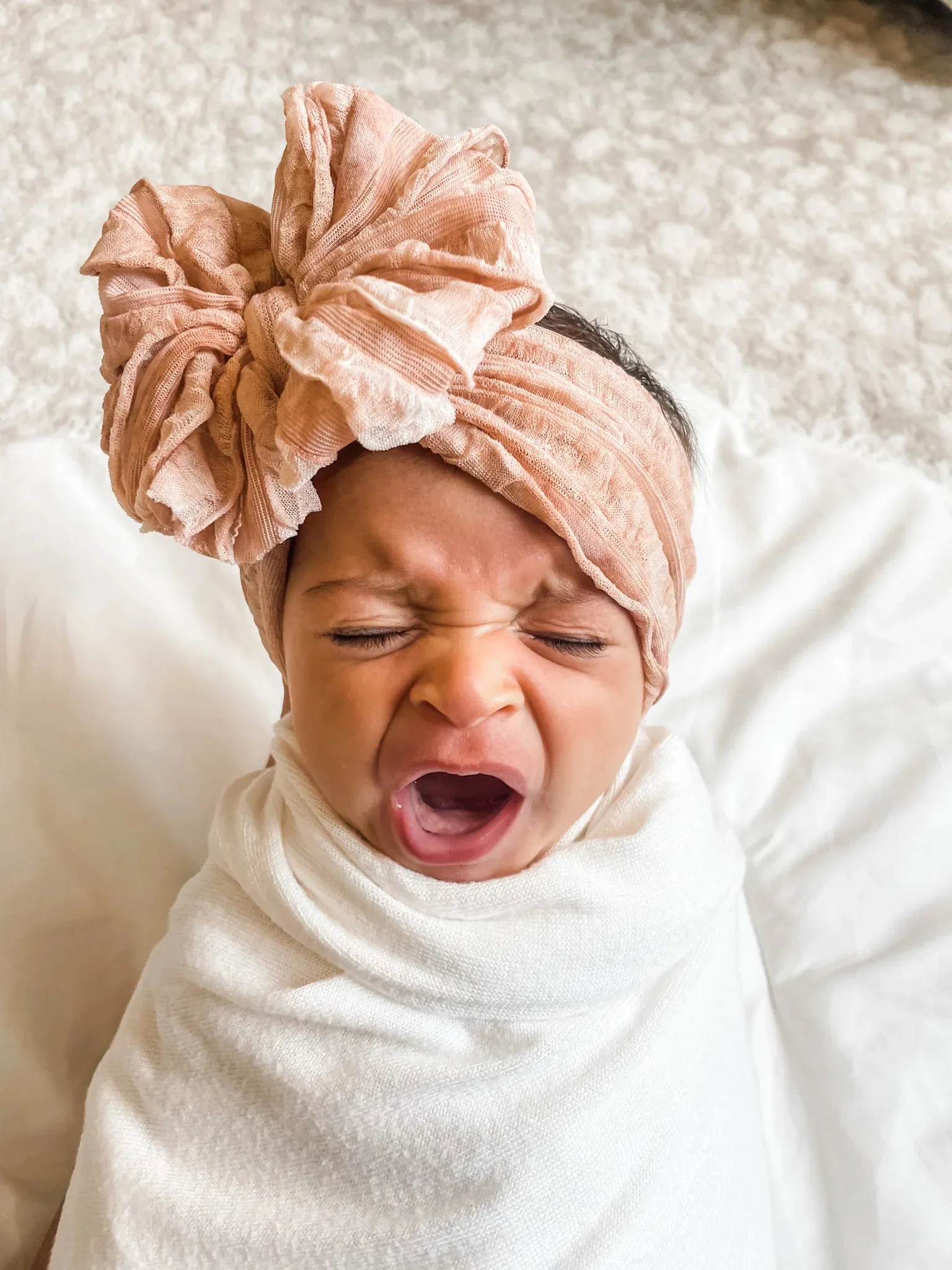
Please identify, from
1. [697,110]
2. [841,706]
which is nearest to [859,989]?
[841,706]

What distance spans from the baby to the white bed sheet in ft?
0.70

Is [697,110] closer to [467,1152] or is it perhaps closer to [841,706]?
[841,706]

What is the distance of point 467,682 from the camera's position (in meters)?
0.74

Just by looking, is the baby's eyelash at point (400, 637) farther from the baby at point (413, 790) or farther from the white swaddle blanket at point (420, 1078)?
A: the white swaddle blanket at point (420, 1078)

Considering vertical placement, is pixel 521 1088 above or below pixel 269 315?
below

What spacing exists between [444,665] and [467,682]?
23 mm

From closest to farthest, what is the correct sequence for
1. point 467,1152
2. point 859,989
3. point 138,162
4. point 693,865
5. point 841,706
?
point 467,1152 < point 693,865 < point 859,989 < point 841,706 < point 138,162

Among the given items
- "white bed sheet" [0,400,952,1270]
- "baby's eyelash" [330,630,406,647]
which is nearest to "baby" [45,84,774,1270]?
"baby's eyelash" [330,630,406,647]

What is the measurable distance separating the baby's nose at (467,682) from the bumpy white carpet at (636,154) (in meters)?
0.79

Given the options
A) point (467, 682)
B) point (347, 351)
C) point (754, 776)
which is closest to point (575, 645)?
point (467, 682)

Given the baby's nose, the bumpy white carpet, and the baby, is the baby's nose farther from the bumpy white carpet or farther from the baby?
the bumpy white carpet

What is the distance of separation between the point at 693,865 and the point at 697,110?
1250 mm

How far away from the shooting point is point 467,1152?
76 centimetres

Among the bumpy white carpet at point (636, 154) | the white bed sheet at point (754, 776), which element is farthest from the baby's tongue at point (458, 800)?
the bumpy white carpet at point (636, 154)
